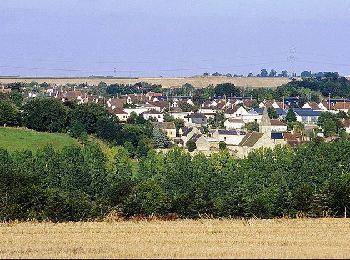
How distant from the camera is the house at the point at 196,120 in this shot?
95.0 metres

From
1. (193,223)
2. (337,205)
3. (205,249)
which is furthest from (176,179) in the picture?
(205,249)

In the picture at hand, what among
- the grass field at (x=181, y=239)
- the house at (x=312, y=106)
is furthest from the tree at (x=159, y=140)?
the grass field at (x=181, y=239)

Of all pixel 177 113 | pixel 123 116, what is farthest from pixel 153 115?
pixel 177 113

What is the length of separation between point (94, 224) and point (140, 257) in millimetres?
8023

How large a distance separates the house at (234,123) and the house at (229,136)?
34.8 ft

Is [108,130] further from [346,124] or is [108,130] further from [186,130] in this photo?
[346,124]

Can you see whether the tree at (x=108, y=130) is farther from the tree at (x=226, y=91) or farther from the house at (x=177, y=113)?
the tree at (x=226, y=91)

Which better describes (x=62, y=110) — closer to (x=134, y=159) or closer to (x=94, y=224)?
(x=134, y=159)

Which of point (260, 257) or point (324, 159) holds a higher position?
point (260, 257)

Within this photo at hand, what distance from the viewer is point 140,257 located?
15.6 metres

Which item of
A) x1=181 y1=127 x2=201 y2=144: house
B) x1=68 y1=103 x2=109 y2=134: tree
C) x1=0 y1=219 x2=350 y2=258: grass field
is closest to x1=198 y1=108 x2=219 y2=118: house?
x1=181 y1=127 x2=201 y2=144: house

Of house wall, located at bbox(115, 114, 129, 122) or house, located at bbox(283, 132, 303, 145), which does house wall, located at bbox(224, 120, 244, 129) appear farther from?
house, located at bbox(283, 132, 303, 145)

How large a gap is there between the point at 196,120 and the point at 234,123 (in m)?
6.94

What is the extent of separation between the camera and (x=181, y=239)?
769 inches
